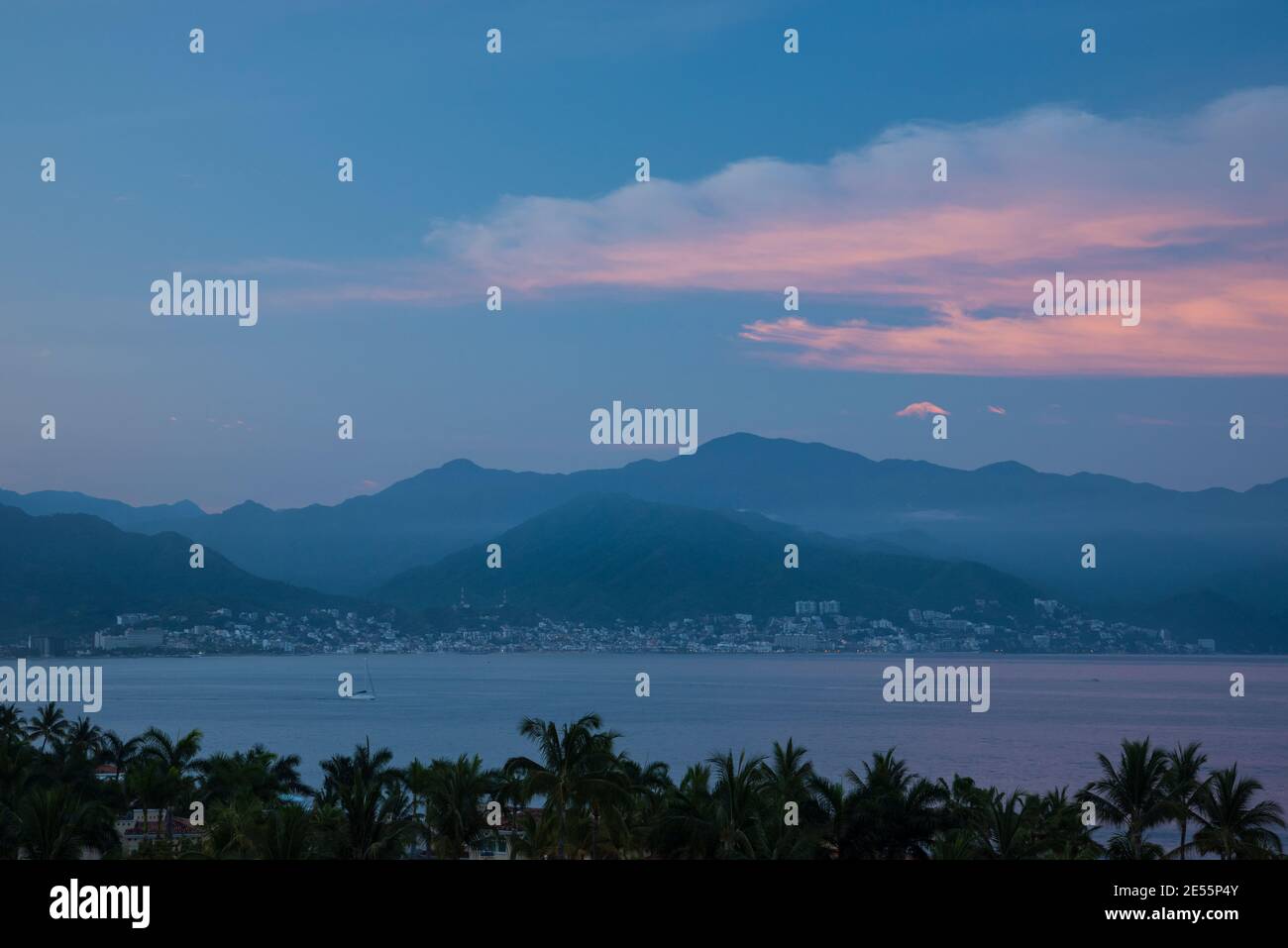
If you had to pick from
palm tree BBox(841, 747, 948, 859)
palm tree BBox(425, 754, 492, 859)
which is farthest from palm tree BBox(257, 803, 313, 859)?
palm tree BBox(841, 747, 948, 859)

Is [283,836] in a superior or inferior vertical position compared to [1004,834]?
superior

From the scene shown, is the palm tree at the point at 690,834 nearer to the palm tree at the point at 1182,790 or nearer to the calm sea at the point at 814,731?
the palm tree at the point at 1182,790

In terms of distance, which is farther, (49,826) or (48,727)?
(48,727)

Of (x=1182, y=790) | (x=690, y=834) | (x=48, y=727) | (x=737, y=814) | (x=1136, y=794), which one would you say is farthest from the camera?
(x=48, y=727)

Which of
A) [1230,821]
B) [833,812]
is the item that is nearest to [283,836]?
[833,812]

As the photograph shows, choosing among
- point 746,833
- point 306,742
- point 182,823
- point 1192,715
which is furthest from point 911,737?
point 746,833

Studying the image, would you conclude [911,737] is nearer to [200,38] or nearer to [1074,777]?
[1074,777]

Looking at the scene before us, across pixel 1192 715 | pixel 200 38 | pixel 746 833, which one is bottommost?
pixel 1192 715

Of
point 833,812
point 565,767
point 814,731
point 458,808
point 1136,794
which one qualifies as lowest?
point 814,731

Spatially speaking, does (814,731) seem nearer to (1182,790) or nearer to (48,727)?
(48,727)

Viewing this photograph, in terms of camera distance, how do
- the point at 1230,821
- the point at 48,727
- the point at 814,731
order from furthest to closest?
1. the point at 814,731
2. the point at 48,727
3. the point at 1230,821
